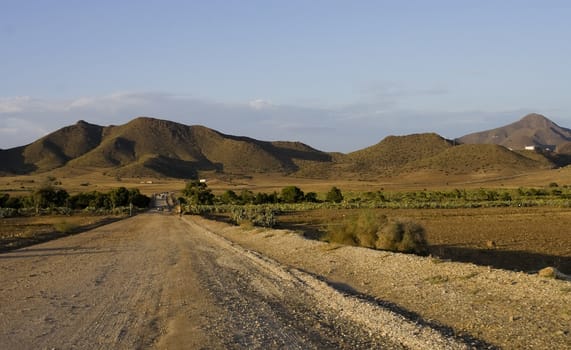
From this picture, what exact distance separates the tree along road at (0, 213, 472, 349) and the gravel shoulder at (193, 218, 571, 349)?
2.74 feet

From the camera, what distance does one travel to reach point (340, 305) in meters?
13.2

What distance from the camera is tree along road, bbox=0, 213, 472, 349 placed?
1013 centimetres

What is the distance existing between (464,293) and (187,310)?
19.3 ft

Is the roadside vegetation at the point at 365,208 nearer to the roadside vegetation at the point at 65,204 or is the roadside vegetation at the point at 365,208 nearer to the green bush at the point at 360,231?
the green bush at the point at 360,231

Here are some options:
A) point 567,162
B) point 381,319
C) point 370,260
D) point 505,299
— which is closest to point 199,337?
point 381,319

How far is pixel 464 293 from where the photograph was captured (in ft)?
45.1

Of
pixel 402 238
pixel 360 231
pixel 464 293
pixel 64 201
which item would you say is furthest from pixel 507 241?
pixel 64 201

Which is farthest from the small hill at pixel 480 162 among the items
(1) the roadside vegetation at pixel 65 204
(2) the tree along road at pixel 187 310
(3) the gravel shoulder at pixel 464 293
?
(2) the tree along road at pixel 187 310

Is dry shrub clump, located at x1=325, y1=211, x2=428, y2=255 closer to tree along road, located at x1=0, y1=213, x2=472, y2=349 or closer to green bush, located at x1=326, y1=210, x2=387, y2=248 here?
green bush, located at x1=326, y1=210, x2=387, y2=248

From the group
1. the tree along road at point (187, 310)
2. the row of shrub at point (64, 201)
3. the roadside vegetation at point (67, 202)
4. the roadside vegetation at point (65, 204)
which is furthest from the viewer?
the row of shrub at point (64, 201)

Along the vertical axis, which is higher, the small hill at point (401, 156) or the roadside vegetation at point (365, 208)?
the small hill at point (401, 156)

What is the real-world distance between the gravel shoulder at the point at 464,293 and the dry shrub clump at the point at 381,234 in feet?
10.6

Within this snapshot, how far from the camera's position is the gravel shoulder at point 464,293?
408 inches

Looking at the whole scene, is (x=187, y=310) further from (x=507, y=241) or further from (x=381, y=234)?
(x=507, y=241)
